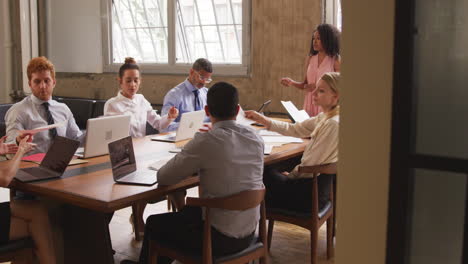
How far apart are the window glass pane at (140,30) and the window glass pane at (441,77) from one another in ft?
19.1

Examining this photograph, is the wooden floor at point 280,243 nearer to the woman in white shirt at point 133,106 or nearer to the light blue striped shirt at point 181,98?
the woman in white shirt at point 133,106

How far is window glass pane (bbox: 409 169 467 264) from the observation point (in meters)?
1.58

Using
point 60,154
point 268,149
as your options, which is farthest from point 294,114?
point 60,154

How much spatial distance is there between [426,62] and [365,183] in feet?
1.42

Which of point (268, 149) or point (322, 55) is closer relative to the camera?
point (268, 149)

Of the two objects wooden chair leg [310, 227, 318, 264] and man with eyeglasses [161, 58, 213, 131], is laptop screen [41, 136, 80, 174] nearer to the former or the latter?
wooden chair leg [310, 227, 318, 264]

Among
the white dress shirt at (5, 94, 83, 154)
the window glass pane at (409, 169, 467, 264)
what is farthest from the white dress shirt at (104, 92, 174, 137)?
the window glass pane at (409, 169, 467, 264)

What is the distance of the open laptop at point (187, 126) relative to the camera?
13.0 ft

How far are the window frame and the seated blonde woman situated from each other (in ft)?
12.8

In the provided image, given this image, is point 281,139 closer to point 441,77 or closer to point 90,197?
point 90,197

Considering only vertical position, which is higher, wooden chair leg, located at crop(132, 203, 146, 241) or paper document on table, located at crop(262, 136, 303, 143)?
paper document on table, located at crop(262, 136, 303, 143)

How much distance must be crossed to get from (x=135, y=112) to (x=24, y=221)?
1.81 m

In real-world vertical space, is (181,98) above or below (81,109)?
above

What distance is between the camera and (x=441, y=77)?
1566 millimetres
